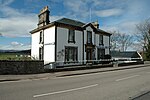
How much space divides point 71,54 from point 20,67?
43.3 feet

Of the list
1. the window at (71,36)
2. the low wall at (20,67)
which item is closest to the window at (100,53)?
the window at (71,36)

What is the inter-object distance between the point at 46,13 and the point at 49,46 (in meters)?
6.20

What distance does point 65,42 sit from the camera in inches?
1145

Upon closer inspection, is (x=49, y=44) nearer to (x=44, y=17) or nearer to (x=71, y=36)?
(x=71, y=36)

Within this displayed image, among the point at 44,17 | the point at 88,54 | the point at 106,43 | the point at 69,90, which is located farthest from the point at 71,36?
the point at 69,90

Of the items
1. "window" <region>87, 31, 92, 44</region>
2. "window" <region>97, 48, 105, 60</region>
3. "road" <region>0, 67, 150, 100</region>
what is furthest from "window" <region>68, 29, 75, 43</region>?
"road" <region>0, 67, 150, 100</region>

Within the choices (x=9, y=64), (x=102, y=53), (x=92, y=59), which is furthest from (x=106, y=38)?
(x=9, y=64)

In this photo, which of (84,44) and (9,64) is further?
(84,44)

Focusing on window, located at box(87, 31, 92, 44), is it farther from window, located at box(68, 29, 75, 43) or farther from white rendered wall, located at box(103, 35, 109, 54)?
white rendered wall, located at box(103, 35, 109, 54)

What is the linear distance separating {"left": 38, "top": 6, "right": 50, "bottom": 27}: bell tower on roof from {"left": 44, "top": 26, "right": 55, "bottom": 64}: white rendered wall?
2059 millimetres

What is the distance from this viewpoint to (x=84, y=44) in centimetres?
3225

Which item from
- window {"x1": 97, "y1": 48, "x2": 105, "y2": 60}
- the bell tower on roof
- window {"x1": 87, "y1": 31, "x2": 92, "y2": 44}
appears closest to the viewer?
the bell tower on roof

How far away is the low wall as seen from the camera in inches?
662

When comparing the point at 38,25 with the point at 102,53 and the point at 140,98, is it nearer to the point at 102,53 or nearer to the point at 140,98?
the point at 102,53
